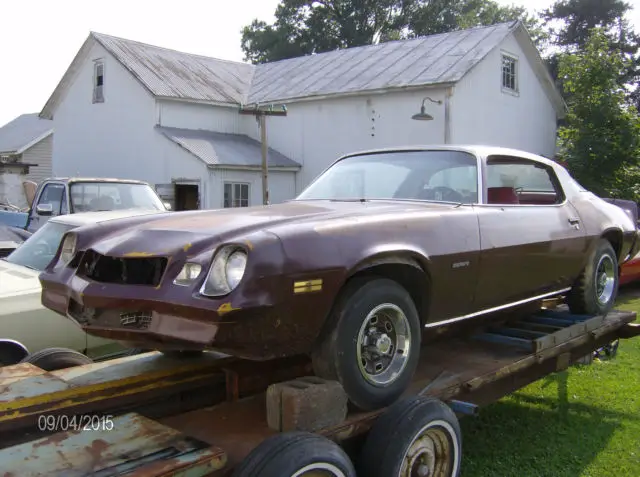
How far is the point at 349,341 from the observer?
2.85 meters

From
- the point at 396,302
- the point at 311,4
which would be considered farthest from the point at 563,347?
the point at 311,4

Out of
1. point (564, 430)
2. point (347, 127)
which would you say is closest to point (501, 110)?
point (347, 127)

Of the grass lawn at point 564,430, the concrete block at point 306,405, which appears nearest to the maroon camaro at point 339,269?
the concrete block at point 306,405

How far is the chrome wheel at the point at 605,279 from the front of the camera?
512 centimetres

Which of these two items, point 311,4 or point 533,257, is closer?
point 533,257

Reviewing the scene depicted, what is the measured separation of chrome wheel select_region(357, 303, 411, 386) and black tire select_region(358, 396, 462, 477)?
0.20 meters

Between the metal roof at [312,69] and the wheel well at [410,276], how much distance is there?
1292 cm

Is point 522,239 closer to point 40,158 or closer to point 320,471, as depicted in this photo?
point 320,471

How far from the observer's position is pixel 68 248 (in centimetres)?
340

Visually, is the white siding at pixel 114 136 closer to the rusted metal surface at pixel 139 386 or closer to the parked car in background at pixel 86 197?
the parked car in background at pixel 86 197

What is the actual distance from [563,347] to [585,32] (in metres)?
35.2

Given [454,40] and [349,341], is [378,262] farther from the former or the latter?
[454,40]

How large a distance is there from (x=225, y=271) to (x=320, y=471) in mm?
885

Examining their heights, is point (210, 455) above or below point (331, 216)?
below
